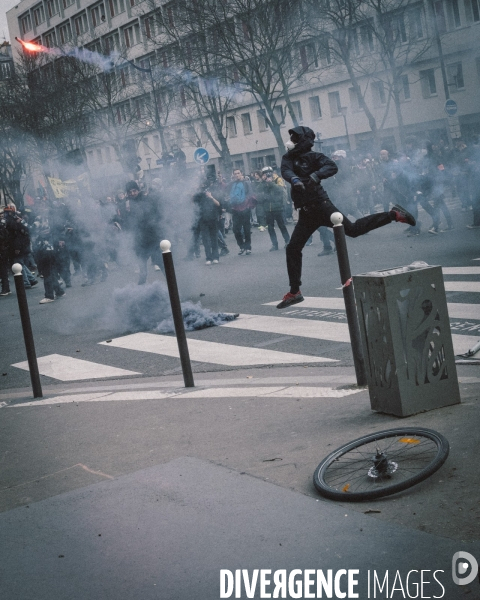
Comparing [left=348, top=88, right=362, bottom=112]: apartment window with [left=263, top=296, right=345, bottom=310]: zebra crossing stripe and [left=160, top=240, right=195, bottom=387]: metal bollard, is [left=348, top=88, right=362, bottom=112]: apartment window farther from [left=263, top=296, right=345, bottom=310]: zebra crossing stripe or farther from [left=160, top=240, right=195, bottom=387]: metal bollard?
[left=160, top=240, right=195, bottom=387]: metal bollard

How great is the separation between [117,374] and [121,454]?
3.60 m

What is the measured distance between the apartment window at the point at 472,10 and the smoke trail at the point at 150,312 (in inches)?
1199

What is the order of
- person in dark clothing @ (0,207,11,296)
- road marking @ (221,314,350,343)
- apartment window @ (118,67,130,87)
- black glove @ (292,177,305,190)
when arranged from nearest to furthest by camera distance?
black glove @ (292,177,305,190) < road marking @ (221,314,350,343) < person in dark clothing @ (0,207,11,296) < apartment window @ (118,67,130,87)

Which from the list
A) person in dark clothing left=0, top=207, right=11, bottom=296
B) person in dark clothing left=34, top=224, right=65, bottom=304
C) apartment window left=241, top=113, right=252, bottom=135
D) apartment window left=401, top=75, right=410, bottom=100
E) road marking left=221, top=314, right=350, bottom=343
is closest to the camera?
road marking left=221, top=314, right=350, bottom=343

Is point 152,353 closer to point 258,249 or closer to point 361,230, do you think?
point 361,230

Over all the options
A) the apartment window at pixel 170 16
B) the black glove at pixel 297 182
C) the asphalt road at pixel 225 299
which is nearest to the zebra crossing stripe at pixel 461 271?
the asphalt road at pixel 225 299

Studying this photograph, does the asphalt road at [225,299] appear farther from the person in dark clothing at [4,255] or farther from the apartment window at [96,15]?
the apartment window at [96,15]

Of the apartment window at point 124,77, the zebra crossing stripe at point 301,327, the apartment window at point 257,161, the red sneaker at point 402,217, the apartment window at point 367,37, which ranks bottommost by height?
the zebra crossing stripe at point 301,327

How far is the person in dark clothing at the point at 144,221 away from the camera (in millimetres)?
15430

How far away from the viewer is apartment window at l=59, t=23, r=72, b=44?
167 ft

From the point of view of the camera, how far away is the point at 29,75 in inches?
1368

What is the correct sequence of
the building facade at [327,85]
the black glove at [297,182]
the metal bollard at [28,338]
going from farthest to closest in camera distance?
the building facade at [327,85] → the metal bollard at [28,338] → the black glove at [297,182]

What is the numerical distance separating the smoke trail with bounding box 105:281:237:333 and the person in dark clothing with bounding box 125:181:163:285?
3.24m

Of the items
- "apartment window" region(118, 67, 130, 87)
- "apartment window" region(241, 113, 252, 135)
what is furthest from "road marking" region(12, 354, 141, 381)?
"apartment window" region(241, 113, 252, 135)
